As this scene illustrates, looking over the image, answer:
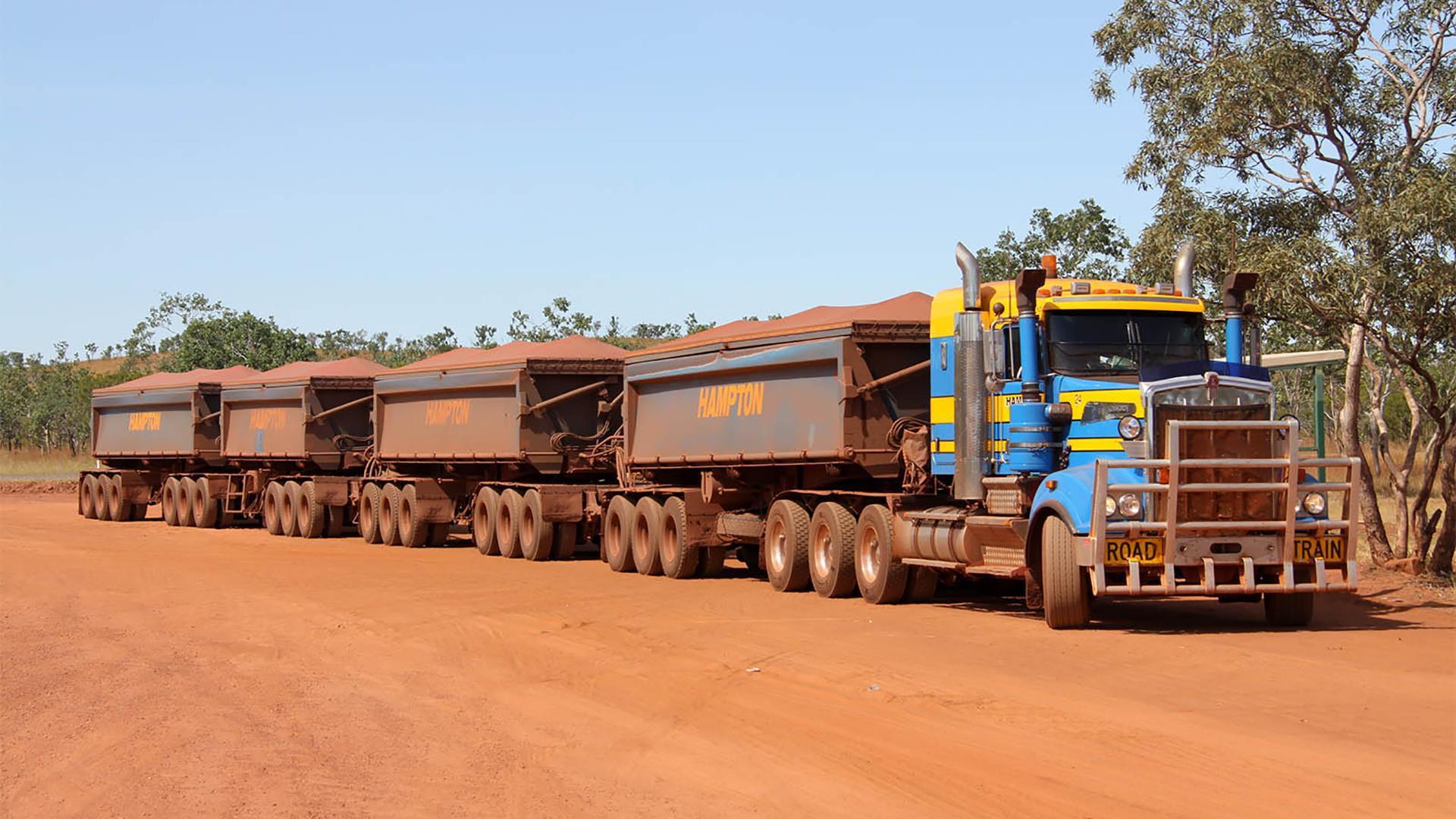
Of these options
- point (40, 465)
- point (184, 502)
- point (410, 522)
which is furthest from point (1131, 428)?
point (40, 465)

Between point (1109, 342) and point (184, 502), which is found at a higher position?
point (1109, 342)

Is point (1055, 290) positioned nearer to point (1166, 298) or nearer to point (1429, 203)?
point (1166, 298)

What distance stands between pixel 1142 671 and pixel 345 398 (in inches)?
975

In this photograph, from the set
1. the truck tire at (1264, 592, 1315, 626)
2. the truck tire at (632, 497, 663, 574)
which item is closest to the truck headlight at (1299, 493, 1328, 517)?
the truck tire at (1264, 592, 1315, 626)

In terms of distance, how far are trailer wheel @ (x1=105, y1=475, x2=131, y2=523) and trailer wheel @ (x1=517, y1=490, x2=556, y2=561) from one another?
1960 centimetres

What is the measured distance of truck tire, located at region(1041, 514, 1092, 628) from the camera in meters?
14.0

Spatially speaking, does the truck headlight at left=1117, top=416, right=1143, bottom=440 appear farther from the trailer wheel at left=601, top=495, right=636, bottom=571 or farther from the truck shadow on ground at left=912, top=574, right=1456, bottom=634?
the trailer wheel at left=601, top=495, right=636, bottom=571

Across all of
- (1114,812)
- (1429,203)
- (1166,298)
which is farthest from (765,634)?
(1429,203)

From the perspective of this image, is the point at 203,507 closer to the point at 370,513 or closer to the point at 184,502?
the point at 184,502

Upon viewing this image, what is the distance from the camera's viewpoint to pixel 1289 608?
14.6 meters

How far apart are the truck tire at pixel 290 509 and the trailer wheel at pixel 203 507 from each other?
13.5 ft

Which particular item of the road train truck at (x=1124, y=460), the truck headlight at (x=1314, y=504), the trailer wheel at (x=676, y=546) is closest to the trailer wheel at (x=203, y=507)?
the trailer wheel at (x=676, y=546)

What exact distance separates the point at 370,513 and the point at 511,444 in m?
6.94

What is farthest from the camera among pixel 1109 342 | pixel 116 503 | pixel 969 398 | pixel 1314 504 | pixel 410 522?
pixel 116 503
